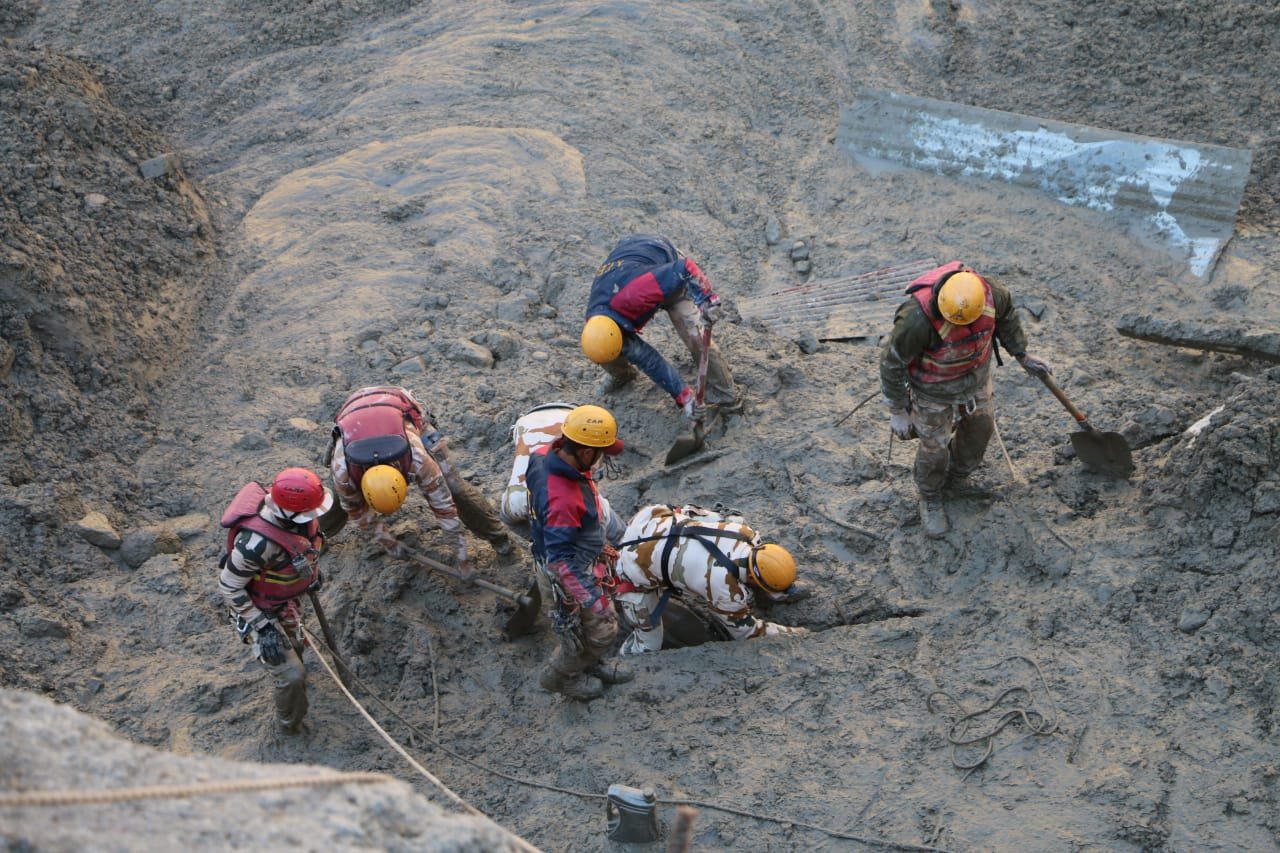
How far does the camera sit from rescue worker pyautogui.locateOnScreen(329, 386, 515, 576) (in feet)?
18.5

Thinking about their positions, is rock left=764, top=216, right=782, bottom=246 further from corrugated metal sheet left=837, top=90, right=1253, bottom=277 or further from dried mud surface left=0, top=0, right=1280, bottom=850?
corrugated metal sheet left=837, top=90, right=1253, bottom=277

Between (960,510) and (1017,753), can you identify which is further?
(960,510)

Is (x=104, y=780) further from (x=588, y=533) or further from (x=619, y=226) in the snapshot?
(x=619, y=226)

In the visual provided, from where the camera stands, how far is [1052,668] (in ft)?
17.2

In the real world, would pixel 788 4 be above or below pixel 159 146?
above

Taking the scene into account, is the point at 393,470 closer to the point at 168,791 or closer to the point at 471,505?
the point at 471,505

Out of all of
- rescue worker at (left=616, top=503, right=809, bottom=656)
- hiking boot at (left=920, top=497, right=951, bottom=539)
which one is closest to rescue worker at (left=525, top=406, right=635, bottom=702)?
rescue worker at (left=616, top=503, right=809, bottom=656)

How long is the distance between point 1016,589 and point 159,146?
306 inches

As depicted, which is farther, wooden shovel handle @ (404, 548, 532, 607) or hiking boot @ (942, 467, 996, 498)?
hiking boot @ (942, 467, 996, 498)

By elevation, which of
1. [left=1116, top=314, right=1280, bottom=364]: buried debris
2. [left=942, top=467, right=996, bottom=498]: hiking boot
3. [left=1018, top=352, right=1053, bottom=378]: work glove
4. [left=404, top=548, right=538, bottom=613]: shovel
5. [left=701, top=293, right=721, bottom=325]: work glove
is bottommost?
[left=404, top=548, right=538, bottom=613]: shovel

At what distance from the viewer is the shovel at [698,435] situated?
22.1 feet

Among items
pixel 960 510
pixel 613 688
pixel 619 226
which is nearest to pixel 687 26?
pixel 619 226

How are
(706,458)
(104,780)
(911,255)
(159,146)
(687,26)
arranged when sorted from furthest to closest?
(687,26) < (159,146) < (911,255) < (706,458) < (104,780)

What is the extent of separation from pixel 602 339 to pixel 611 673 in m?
2.02
